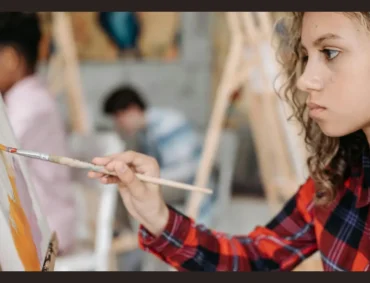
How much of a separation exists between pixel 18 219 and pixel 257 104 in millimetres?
1377

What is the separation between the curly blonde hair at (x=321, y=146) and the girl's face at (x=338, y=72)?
5.5 inches

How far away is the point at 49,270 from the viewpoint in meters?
0.78

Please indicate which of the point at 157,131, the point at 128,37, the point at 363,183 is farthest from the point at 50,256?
the point at 128,37

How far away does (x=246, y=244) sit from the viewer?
1073 millimetres

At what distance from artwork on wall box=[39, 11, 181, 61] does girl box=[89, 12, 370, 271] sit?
339cm

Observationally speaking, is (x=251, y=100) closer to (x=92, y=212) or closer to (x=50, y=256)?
(x=92, y=212)

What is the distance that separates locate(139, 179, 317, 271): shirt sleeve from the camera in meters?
1.00

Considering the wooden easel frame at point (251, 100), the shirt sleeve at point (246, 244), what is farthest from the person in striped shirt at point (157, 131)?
the shirt sleeve at point (246, 244)

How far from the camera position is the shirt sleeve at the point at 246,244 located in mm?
1005

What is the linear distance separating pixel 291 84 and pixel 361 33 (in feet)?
0.81

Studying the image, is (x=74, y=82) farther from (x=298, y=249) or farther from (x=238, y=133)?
(x=238, y=133)

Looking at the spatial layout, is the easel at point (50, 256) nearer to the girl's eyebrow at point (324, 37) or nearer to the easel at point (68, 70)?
the girl's eyebrow at point (324, 37)

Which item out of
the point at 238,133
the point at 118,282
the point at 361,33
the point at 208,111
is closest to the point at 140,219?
the point at 118,282

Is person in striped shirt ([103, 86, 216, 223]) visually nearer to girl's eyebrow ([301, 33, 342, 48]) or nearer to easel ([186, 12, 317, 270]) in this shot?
easel ([186, 12, 317, 270])
